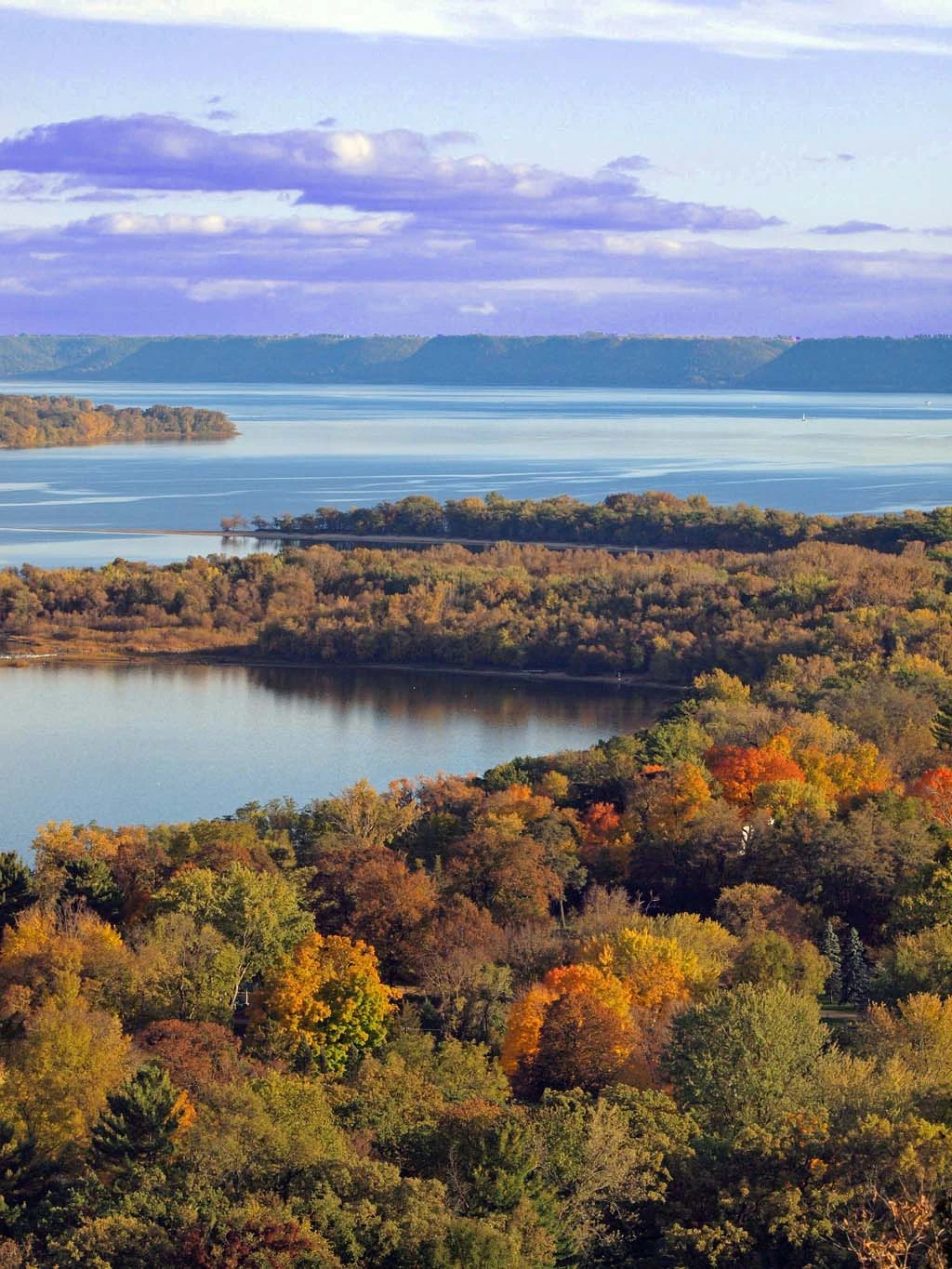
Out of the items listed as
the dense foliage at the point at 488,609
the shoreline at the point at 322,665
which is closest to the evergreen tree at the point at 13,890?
the dense foliage at the point at 488,609

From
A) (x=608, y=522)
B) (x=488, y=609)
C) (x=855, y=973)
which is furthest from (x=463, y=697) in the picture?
(x=608, y=522)

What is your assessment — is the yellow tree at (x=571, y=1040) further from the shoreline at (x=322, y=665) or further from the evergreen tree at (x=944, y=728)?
the shoreline at (x=322, y=665)

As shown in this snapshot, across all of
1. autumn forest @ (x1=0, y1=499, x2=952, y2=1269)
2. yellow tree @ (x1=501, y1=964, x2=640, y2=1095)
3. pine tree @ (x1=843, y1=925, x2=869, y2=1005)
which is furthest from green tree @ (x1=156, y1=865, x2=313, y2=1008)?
pine tree @ (x1=843, y1=925, x2=869, y2=1005)

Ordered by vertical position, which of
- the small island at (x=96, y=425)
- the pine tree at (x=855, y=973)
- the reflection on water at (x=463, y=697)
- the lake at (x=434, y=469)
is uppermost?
the small island at (x=96, y=425)

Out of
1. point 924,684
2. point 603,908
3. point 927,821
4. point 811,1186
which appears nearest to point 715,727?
point 924,684

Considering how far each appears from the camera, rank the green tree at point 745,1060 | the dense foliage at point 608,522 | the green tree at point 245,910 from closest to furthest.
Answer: the green tree at point 745,1060
the green tree at point 245,910
the dense foliage at point 608,522

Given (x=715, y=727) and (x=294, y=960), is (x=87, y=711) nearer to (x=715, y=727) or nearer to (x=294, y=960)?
(x=715, y=727)

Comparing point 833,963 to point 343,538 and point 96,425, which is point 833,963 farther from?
point 96,425
